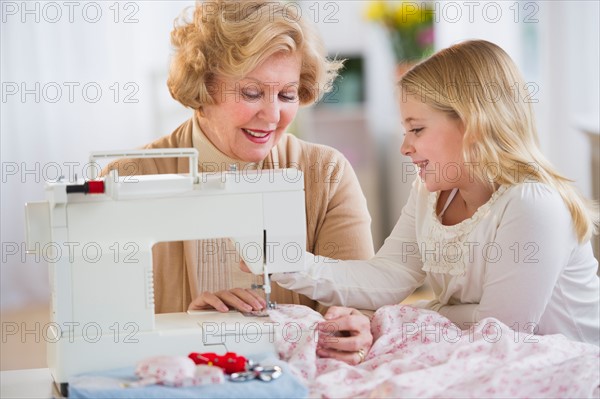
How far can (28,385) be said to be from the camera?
147 centimetres

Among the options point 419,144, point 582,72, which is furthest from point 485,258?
point 582,72

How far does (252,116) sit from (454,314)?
2.21ft

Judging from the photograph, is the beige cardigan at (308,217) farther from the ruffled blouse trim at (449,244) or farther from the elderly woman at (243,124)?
the ruffled blouse trim at (449,244)

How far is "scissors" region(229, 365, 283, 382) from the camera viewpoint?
1.33m

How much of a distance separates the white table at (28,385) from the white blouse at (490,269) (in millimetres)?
525

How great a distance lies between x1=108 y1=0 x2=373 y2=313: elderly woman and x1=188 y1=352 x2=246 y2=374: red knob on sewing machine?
26.4 inches

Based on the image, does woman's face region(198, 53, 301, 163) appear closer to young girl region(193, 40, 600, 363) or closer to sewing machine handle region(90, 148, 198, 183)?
young girl region(193, 40, 600, 363)

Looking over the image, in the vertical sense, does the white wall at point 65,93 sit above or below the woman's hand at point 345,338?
above

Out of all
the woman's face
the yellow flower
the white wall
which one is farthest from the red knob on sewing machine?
the yellow flower

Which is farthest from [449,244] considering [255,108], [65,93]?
[65,93]

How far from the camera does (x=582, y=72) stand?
165 inches

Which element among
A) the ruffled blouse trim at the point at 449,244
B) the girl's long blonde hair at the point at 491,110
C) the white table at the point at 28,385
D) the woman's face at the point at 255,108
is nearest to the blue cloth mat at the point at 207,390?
the white table at the point at 28,385

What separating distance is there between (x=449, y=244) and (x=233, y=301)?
20.0 inches

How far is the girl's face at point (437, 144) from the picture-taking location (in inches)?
73.5
